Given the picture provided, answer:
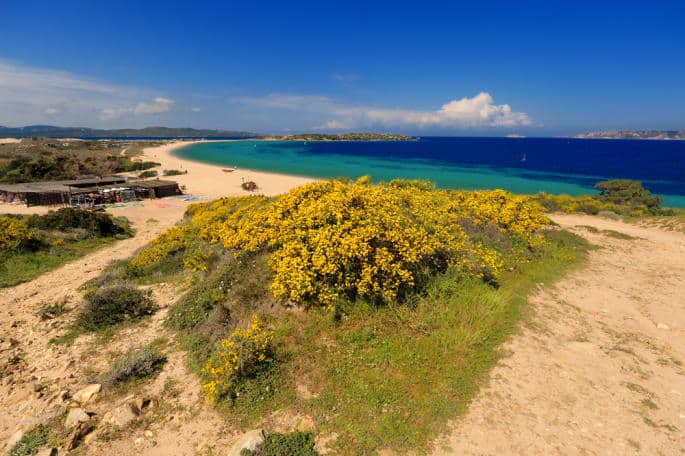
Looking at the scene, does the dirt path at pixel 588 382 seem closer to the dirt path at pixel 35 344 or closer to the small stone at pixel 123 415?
the small stone at pixel 123 415

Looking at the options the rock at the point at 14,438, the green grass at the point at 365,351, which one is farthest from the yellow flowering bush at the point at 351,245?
the rock at the point at 14,438

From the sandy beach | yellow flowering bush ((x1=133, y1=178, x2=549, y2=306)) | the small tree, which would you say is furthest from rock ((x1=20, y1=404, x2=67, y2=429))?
the small tree

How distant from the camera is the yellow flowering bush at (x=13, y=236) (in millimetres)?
13875

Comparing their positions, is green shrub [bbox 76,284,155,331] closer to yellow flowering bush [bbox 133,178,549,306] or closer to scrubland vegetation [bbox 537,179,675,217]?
yellow flowering bush [bbox 133,178,549,306]

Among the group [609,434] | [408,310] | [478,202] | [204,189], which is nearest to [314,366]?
[408,310]

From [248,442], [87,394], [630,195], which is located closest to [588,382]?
[248,442]

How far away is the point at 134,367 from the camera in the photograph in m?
6.52

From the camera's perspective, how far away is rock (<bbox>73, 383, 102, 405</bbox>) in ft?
19.6

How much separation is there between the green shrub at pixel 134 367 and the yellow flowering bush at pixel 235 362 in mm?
1301

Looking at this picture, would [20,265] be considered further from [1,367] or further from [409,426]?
[409,426]

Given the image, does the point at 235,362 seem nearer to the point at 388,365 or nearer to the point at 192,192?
the point at 388,365

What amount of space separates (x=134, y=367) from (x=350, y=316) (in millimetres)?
4681

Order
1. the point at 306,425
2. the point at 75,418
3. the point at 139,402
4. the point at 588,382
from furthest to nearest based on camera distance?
the point at 588,382 < the point at 139,402 < the point at 75,418 < the point at 306,425

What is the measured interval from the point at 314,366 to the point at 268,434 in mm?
1450
